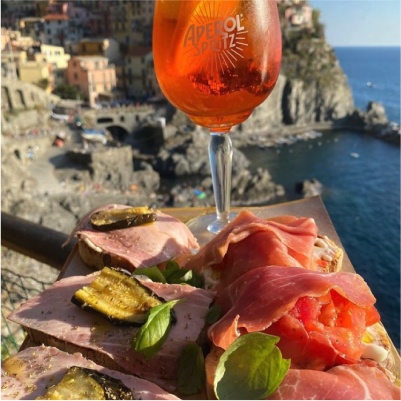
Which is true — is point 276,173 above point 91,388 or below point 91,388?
below

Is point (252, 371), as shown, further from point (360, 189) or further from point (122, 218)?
point (360, 189)

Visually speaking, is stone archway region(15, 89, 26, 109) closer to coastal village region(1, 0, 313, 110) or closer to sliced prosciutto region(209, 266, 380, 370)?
coastal village region(1, 0, 313, 110)

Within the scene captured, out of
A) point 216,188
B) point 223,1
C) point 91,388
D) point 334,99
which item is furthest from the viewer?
point 334,99

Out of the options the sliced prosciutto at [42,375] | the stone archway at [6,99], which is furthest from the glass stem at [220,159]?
the stone archway at [6,99]

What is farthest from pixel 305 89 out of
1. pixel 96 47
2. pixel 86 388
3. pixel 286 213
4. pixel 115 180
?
pixel 86 388

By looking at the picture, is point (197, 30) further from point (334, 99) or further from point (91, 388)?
point (334, 99)

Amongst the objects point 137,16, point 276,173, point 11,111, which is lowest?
point 276,173

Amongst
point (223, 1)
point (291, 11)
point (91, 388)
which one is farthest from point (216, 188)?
point (291, 11)
